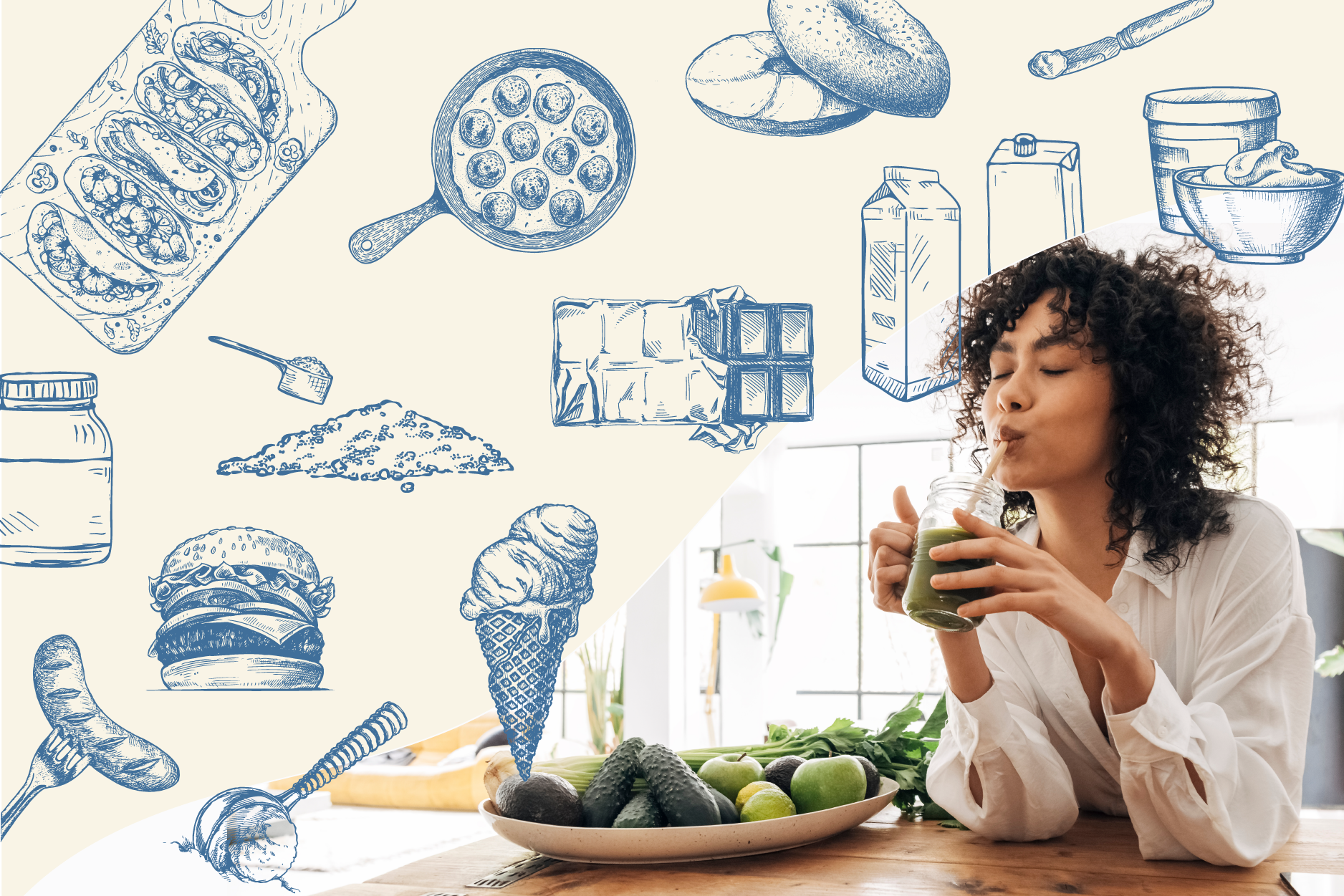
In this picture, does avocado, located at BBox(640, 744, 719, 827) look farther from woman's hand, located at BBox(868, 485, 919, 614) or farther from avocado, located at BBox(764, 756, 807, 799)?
woman's hand, located at BBox(868, 485, 919, 614)

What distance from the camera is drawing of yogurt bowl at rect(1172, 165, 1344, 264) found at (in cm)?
113

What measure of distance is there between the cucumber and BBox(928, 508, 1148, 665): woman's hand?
0.30 metres

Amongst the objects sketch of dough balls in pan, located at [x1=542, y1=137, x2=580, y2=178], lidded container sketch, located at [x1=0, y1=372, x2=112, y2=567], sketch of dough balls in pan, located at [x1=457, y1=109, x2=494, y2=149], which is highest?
sketch of dough balls in pan, located at [x1=457, y1=109, x2=494, y2=149]

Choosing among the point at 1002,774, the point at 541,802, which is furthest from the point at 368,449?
the point at 1002,774

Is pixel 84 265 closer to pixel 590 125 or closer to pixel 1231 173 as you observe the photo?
pixel 590 125

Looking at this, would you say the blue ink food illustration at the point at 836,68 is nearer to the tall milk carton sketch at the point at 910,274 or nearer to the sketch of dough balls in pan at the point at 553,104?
the tall milk carton sketch at the point at 910,274

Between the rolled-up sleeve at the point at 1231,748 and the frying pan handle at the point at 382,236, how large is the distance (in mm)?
977

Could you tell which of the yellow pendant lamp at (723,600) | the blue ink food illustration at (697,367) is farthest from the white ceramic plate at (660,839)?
the yellow pendant lamp at (723,600)

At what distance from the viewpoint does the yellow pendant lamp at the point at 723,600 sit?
396 centimetres

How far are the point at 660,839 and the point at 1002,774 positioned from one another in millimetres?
327

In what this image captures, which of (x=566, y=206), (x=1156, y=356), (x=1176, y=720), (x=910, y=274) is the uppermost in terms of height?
(x=566, y=206)

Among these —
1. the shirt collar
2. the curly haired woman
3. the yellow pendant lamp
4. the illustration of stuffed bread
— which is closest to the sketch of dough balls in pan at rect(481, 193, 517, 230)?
the illustration of stuffed bread

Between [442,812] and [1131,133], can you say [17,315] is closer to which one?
[1131,133]

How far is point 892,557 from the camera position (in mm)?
905
